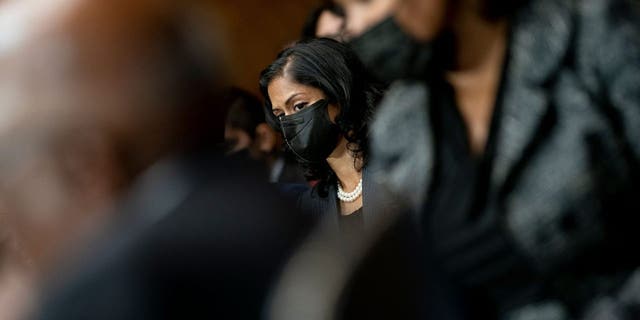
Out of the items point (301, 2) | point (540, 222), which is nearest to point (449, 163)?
point (540, 222)

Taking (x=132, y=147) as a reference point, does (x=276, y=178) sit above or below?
below

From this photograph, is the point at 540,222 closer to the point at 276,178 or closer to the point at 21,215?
the point at 276,178

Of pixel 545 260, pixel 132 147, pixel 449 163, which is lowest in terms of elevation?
pixel 545 260

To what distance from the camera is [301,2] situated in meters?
0.74

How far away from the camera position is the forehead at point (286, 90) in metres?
0.72

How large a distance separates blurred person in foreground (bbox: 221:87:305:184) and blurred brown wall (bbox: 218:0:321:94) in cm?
2

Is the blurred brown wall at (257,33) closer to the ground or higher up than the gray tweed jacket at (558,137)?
higher up

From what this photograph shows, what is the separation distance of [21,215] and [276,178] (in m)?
0.26

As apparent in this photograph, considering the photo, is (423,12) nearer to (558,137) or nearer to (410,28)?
(410,28)

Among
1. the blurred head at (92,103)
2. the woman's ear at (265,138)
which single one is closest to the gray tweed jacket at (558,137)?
the woman's ear at (265,138)

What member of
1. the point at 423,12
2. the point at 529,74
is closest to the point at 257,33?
the point at 423,12

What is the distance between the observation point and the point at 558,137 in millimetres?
737

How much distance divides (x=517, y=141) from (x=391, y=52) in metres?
0.16

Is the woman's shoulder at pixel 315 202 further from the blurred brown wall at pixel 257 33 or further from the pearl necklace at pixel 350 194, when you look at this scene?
the blurred brown wall at pixel 257 33
